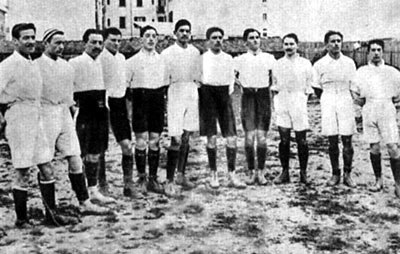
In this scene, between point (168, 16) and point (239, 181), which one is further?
point (168, 16)

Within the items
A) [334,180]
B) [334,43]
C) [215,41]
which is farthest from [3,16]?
[334,180]

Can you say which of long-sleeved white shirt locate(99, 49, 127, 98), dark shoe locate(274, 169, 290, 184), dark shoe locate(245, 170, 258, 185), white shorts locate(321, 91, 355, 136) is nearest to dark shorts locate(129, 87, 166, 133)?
long-sleeved white shirt locate(99, 49, 127, 98)

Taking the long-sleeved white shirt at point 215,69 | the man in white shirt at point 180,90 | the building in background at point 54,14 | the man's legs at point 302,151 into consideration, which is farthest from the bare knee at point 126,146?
the building in background at point 54,14

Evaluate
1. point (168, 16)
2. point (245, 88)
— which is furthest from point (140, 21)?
point (245, 88)

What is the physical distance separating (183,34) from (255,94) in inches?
54.7

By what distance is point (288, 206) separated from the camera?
22.5 ft

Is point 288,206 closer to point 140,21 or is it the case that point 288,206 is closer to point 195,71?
point 195,71

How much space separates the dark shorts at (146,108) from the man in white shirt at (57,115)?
3.82 feet

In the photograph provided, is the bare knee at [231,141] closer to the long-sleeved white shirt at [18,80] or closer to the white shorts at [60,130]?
the white shorts at [60,130]

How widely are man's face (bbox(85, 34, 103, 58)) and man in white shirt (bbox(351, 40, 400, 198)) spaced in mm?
3465

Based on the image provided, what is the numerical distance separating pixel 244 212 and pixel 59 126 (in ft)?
7.67

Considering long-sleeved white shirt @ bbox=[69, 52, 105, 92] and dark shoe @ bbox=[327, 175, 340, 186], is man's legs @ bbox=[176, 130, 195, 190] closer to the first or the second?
long-sleeved white shirt @ bbox=[69, 52, 105, 92]

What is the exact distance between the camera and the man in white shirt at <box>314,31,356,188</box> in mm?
7758

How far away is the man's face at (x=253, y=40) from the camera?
7988mm
